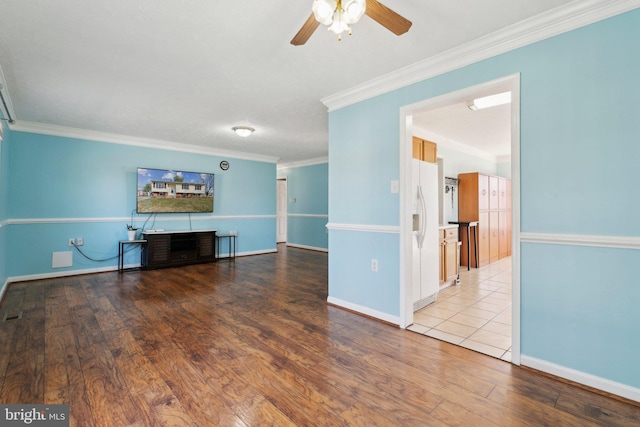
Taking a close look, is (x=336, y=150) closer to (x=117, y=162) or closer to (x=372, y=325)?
(x=372, y=325)

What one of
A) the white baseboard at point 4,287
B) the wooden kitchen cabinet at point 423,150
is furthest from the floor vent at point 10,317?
the wooden kitchen cabinet at point 423,150

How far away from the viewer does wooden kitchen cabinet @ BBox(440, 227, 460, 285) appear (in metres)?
4.14

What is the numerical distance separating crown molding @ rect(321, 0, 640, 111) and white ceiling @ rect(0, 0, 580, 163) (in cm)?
7

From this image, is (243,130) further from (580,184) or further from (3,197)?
(580,184)

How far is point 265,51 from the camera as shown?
7.83 feet

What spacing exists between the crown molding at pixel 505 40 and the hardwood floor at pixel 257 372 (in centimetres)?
235

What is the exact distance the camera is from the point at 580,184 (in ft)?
6.17

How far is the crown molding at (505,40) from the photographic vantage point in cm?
180

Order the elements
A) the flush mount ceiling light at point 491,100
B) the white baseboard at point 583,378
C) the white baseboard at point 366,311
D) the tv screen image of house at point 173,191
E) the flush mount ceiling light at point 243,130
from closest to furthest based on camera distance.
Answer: the white baseboard at point 583,378 < the white baseboard at point 366,311 < the flush mount ceiling light at point 491,100 < the flush mount ceiling light at point 243,130 < the tv screen image of house at point 173,191

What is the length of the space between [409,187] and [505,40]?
1332 millimetres

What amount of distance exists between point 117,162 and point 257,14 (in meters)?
4.65

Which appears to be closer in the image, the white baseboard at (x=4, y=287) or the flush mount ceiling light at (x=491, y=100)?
the flush mount ceiling light at (x=491, y=100)

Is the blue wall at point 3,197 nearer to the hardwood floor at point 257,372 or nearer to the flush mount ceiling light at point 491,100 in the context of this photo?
the hardwood floor at point 257,372

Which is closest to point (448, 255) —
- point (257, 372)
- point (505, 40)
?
point (505, 40)
